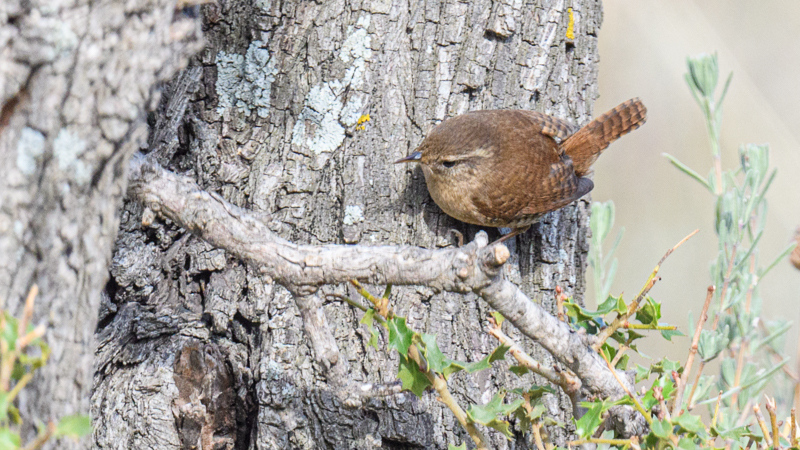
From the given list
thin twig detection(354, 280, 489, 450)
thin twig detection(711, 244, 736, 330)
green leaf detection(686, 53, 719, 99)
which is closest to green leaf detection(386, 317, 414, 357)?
thin twig detection(354, 280, 489, 450)

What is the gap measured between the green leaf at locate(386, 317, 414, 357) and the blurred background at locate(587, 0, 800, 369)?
3234mm

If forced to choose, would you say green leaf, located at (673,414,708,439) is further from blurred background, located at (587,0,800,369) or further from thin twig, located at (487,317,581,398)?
blurred background, located at (587,0,800,369)

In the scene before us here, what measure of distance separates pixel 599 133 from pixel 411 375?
1.52 meters

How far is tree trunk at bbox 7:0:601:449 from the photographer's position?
195 centimetres

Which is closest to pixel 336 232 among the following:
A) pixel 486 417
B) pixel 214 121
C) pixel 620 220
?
pixel 214 121

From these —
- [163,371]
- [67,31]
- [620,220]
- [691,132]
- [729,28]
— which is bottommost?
[163,371]

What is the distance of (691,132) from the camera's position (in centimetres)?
433

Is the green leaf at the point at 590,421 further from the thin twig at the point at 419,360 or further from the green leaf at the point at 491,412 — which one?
the thin twig at the point at 419,360

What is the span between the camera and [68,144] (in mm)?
926

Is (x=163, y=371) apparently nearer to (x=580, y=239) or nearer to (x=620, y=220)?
(x=580, y=239)

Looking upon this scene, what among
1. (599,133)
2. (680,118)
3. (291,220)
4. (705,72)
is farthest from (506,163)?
(680,118)

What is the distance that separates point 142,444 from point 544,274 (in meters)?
1.38

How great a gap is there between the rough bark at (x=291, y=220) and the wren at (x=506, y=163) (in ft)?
0.30

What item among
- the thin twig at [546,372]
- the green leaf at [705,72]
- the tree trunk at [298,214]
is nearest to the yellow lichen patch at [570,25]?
the tree trunk at [298,214]
